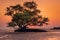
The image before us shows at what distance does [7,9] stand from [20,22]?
13.9 feet

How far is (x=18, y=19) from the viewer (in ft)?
199

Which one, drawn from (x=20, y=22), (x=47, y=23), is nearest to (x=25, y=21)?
(x=20, y=22)

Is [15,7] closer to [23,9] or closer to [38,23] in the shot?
[23,9]

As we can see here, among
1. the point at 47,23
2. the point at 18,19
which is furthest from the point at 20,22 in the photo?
the point at 47,23

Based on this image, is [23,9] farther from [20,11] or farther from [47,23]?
[47,23]

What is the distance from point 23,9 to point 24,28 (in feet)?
14.9

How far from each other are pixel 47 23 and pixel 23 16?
565 centimetres

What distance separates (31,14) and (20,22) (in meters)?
2.78

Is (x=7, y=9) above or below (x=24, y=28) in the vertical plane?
above

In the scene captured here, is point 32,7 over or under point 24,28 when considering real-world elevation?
over

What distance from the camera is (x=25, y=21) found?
200 feet

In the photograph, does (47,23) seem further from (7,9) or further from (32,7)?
(7,9)

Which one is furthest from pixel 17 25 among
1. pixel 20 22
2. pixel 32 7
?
pixel 32 7

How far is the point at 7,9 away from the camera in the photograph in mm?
63000
